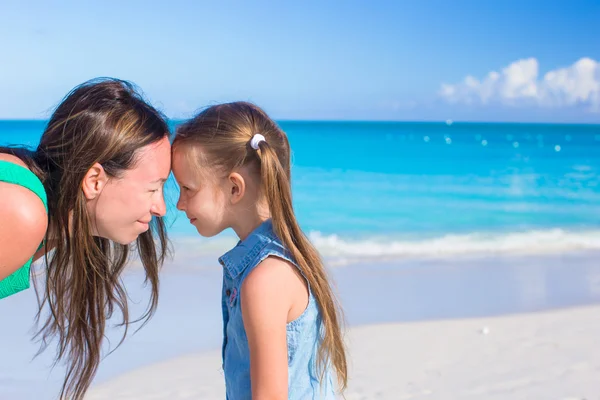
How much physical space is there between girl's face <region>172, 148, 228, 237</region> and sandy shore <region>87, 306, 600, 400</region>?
205cm

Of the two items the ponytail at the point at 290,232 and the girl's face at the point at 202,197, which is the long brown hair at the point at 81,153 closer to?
the girl's face at the point at 202,197

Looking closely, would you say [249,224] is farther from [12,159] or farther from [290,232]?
[12,159]

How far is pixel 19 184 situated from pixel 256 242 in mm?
754

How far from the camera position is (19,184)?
217 centimetres

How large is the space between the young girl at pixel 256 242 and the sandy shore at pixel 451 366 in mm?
1911

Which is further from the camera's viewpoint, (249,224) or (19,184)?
(249,224)

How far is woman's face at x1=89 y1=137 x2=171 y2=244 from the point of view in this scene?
2414 mm

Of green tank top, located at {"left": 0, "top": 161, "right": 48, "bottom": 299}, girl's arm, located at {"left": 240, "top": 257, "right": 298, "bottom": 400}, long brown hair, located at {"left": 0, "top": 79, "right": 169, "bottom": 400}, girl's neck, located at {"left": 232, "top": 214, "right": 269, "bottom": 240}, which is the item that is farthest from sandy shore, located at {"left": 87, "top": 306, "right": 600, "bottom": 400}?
girl's arm, located at {"left": 240, "top": 257, "right": 298, "bottom": 400}

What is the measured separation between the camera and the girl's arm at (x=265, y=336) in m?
1.99

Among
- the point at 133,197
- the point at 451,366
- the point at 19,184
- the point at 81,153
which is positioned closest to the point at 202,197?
the point at 133,197

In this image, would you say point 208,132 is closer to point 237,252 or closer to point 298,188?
point 237,252

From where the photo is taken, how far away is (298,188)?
1691 cm

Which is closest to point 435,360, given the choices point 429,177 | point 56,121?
point 56,121

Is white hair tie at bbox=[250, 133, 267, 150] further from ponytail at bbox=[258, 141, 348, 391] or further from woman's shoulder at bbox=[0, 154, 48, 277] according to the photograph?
woman's shoulder at bbox=[0, 154, 48, 277]
